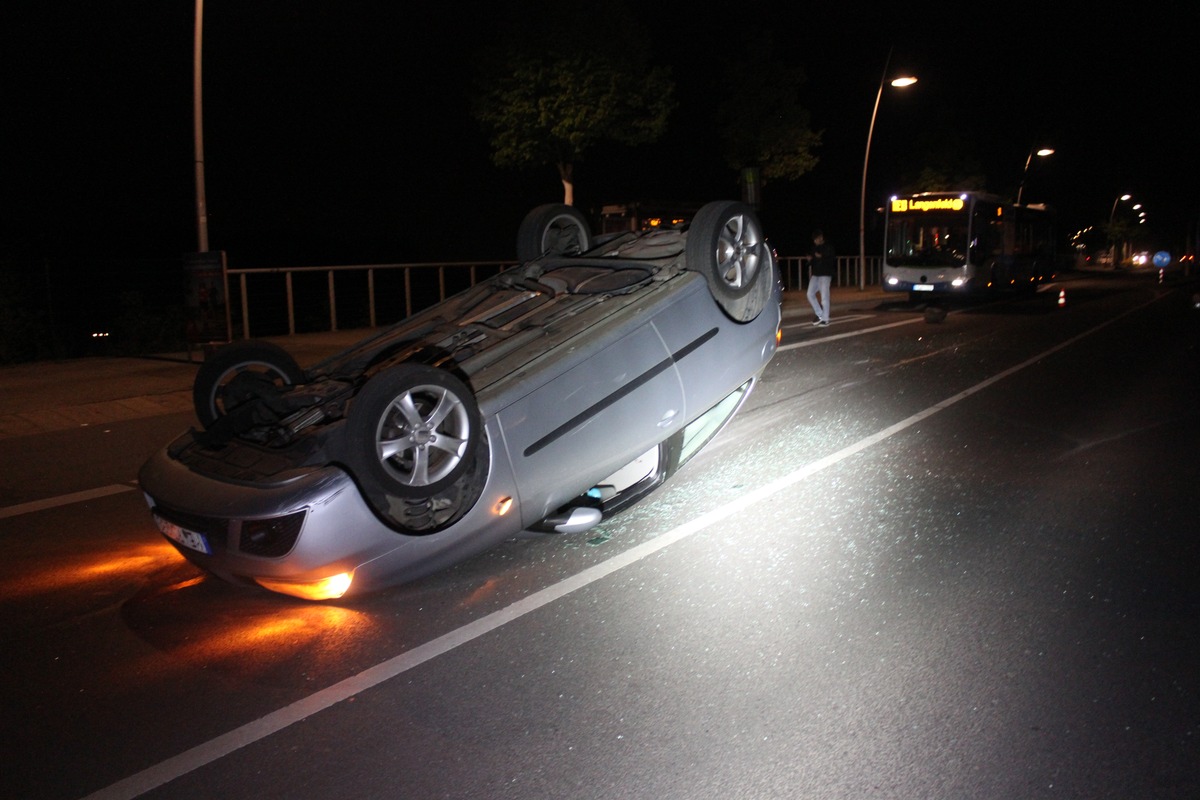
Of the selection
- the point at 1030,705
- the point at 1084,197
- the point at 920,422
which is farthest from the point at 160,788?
the point at 1084,197

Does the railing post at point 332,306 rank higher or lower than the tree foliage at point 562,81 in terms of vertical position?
lower

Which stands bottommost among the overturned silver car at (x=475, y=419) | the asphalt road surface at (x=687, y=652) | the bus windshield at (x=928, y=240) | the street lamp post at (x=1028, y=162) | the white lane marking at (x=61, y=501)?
the asphalt road surface at (x=687, y=652)

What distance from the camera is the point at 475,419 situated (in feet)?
14.8

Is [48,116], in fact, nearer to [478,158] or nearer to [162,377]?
[478,158]

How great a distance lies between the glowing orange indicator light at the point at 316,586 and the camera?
14.3 feet

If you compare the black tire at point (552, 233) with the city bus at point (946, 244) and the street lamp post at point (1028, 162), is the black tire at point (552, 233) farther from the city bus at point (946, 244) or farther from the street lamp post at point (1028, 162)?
the street lamp post at point (1028, 162)

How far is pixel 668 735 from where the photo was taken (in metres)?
3.47

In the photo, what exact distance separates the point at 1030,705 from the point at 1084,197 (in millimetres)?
89733

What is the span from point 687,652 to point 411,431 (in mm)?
1548

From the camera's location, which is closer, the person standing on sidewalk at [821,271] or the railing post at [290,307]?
the railing post at [290,307]

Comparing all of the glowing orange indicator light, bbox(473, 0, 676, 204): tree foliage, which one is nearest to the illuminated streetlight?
bbox(473, 0, 676, 204): tree foliage

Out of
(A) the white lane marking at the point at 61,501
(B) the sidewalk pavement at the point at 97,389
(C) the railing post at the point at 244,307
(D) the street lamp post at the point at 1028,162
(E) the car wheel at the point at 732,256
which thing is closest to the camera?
(E) the car wheel at the point at 732,256

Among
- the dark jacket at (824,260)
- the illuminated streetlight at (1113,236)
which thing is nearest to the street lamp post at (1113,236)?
the illuminated streetlight at (1113,236)

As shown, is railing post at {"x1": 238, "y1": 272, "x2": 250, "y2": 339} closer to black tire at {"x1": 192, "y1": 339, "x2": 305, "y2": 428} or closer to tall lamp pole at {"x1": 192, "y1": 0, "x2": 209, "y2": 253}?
tall lamp pole at {"x1": 192, "y1": 0, "x2": 209, "y2": 253}
